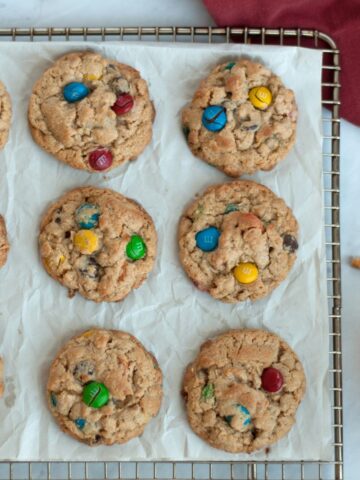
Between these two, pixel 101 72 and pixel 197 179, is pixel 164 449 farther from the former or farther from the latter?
pixel 101 72

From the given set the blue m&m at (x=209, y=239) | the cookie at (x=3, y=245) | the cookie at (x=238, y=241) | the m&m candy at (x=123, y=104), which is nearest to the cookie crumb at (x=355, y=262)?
the cookie at (x=238, y=241)

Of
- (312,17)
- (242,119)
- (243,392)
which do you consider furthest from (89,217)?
(312,17)

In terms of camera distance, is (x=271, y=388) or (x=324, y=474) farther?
(x=324, y=474)

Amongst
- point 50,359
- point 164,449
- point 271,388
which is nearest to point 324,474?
point 271,388

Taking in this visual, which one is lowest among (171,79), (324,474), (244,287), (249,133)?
(324,474)

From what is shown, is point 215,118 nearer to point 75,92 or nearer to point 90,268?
point 75,92
